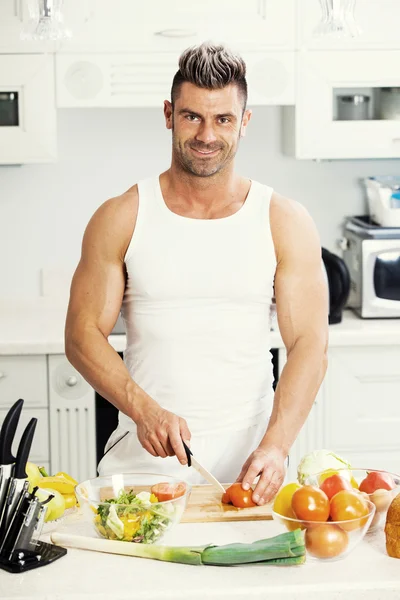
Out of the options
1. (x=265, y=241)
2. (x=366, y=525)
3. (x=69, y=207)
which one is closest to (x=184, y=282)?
(x=265, y=241)

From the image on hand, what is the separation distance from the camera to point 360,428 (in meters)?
3.17

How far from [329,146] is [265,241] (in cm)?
131

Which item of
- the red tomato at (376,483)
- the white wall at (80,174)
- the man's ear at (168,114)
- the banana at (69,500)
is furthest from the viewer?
the white wall at (80,174)

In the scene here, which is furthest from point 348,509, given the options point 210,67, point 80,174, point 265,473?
point 80,174

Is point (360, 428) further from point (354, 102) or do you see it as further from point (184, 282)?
point (184, 282)

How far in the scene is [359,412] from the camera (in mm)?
3168

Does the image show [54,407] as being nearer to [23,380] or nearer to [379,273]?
[23,380]

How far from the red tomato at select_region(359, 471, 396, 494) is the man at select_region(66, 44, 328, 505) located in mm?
315

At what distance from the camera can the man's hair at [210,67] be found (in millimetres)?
1883

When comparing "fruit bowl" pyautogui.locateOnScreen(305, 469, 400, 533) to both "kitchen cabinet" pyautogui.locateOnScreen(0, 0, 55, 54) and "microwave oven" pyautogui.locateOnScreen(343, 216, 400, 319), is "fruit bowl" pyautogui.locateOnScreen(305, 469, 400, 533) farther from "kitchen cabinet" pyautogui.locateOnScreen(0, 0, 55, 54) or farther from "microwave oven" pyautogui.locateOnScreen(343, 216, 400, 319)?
"kitchen cabinet" pyautogui.locateOnScreen(0, 0, 55, 54)

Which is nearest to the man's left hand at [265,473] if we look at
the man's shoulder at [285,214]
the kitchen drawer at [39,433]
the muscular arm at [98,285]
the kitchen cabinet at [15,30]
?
the muscular arm at [98,285]

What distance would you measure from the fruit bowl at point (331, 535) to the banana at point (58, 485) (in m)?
0.48

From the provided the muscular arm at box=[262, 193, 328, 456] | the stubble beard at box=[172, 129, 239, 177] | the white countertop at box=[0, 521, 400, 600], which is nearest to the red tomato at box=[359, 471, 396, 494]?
the white countertop at box=[0, 521, 400, 600]

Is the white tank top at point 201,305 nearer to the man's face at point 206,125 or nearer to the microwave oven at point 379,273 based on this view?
the man's face at point 206,125
